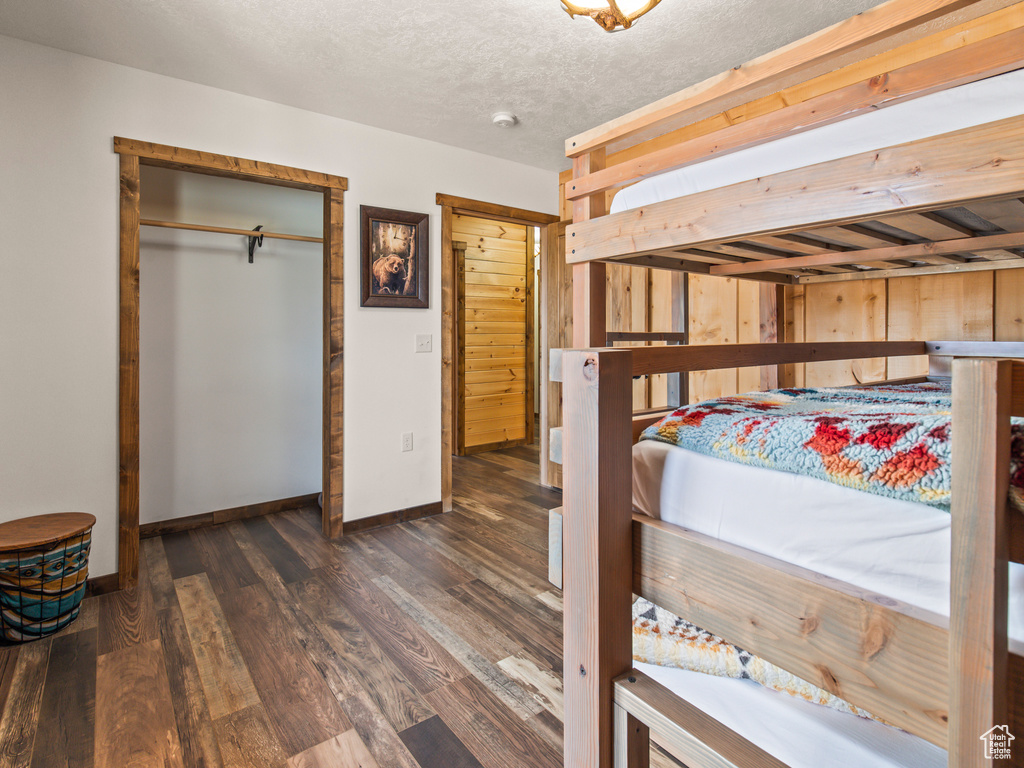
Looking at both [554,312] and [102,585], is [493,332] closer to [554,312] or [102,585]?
[554,312]

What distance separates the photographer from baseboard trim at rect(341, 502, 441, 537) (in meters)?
3.02

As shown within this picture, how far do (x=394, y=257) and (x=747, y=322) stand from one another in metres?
2.00

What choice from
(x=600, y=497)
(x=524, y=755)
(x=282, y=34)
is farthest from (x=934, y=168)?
(x=282, y=34)

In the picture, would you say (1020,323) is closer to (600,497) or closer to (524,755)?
(600,497)

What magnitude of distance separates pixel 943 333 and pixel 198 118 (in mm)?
3325

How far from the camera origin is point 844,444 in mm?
655

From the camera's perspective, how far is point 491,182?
11.7ft

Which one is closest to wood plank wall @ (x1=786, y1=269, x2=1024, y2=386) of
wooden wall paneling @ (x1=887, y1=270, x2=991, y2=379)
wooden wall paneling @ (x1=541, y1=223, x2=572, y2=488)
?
wooden wall paneling @ (x1=887, y1=270, x2=991, y2=379)

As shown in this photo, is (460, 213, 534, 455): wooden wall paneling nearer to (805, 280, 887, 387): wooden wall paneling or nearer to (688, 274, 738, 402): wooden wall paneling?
(688, 274, 738, 402): wooden wall paneling

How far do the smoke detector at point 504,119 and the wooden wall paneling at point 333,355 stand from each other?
3.11 ft

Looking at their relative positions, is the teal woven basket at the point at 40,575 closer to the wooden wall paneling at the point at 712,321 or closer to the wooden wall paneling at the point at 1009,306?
the wooden wall paneling at the point at 712,321

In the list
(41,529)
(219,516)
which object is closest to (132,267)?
(41,529)

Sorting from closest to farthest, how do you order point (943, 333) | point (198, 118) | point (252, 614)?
point (943, 333) → point (252, 614) → point (198, 118)

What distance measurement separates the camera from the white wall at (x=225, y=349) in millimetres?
2955
